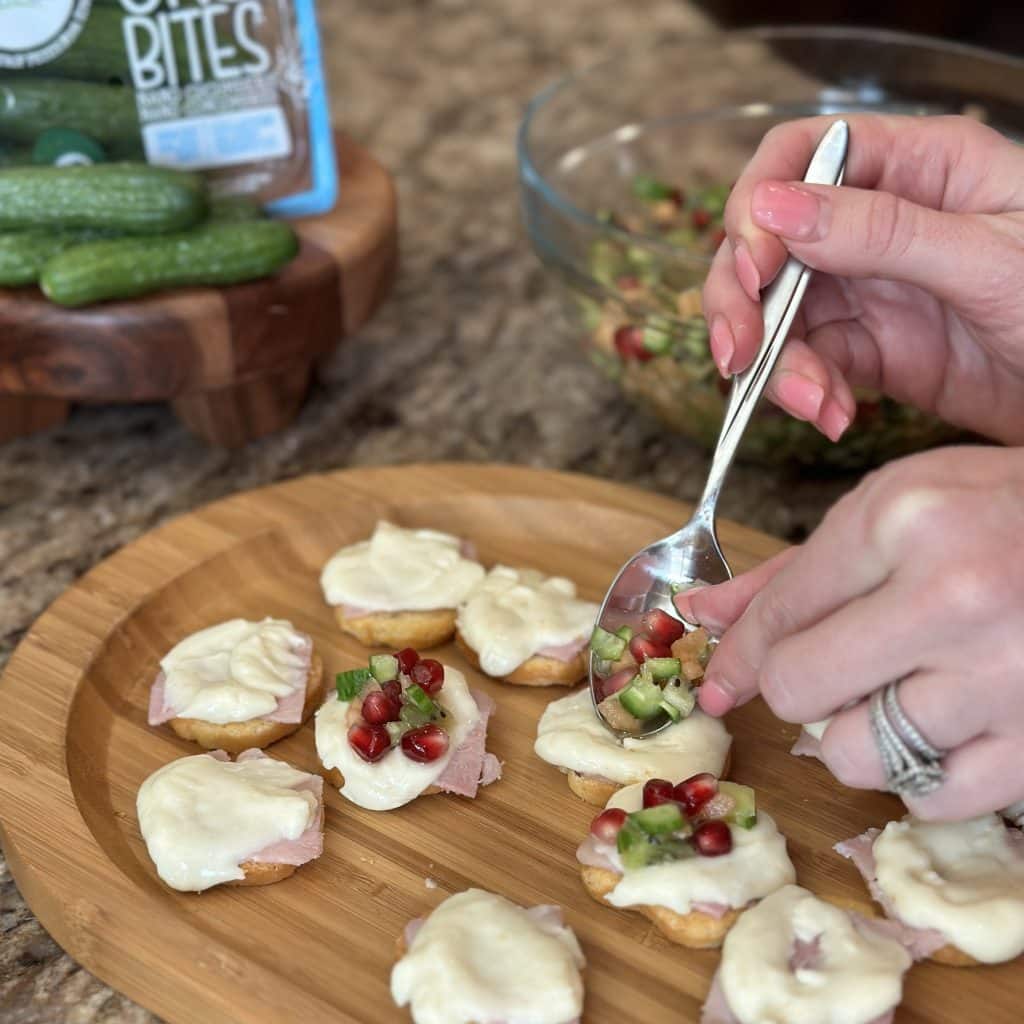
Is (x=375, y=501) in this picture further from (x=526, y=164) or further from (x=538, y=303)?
(x=538, y=303)

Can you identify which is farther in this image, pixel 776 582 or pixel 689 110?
pixel 689 110

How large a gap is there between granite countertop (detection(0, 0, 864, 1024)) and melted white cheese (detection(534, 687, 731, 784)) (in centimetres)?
85

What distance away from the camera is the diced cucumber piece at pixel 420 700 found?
2.45 meters

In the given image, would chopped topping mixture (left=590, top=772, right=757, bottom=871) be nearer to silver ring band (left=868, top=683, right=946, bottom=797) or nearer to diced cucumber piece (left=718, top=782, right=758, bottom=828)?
diced cucumber piece (left=718, top=782, right=758, bottom=828)

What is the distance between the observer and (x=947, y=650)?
1.86 m

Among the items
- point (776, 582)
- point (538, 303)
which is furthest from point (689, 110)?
point (776, 582)

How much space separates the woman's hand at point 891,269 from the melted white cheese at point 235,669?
3.41ft

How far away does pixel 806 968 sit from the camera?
6.62 feet

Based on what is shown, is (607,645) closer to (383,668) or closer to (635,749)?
(635,749)

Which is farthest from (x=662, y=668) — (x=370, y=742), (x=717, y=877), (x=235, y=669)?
(x=235, y=669)

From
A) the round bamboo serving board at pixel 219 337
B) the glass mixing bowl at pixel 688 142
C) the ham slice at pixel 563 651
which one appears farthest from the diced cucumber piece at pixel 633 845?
the round bamboo serving board at pixel 219 337

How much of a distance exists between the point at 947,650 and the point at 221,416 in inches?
82.1

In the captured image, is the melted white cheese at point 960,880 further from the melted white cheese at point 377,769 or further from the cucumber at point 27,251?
the cucumber at point 27,251

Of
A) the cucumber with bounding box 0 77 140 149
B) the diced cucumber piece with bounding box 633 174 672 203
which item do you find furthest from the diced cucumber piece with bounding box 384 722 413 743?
the diced cucumber piece with bounding box 633 174 672 203
